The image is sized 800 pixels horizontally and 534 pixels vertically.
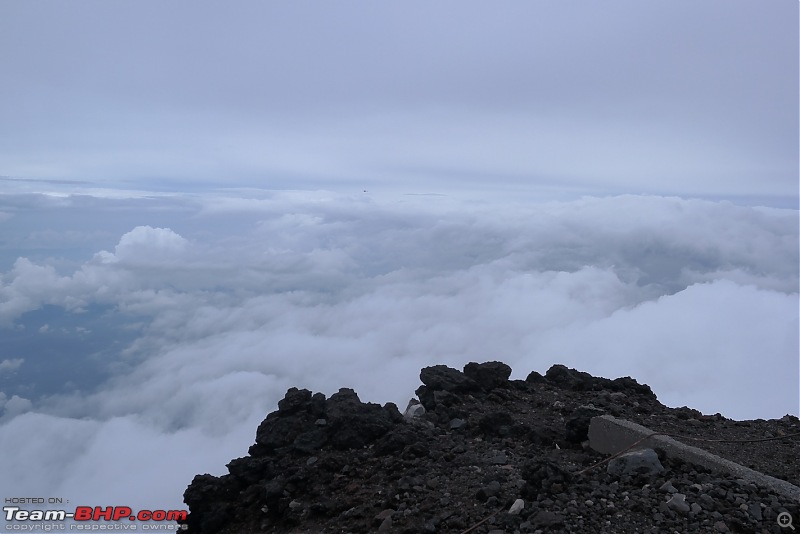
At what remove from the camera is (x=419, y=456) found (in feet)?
29.4

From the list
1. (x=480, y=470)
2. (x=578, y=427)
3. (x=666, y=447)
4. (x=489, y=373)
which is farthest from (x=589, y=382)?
(x=480, y=470)

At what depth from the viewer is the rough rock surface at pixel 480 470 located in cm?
632

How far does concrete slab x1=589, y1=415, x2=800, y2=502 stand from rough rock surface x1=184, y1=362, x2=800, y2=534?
0.62 feet

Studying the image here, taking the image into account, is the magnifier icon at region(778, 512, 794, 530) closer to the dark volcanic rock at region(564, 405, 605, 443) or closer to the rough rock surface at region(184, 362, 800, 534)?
the rough rock surface at region(184, 362, 800, 534)

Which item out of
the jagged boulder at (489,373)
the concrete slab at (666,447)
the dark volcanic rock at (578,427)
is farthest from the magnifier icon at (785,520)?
the jagged boulder at (489,373)

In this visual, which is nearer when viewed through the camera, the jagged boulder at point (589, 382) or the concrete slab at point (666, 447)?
the concrete slab at point (666, 447)

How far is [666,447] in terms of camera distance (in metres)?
7.97

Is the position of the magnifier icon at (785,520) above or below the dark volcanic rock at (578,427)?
above

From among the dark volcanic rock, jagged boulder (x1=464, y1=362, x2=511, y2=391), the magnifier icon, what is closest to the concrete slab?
the dark volcanic rock

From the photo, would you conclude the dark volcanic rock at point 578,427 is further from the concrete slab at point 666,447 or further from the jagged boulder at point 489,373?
the jagged boulder at point 489,373

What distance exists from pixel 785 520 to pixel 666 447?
2079 millimetres

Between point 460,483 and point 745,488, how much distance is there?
3.41 m

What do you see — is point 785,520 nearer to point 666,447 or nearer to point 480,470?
point 666,447

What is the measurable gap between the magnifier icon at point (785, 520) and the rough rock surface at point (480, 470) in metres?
0.09
